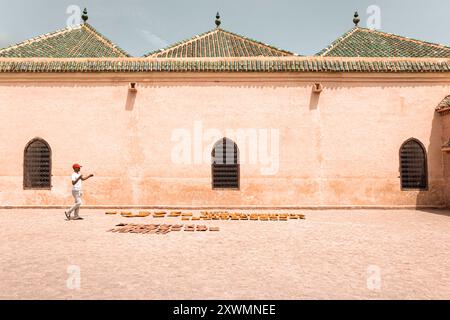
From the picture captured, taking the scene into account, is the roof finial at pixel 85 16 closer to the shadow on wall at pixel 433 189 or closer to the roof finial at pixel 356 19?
the roof finial at pixel 356 19

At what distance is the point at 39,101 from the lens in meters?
11.5

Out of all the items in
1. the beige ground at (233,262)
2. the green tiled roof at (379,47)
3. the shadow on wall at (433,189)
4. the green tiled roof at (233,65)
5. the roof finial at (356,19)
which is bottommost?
the beige ground at (233,262)

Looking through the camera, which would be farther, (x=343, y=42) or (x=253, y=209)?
(x=343, y=42)

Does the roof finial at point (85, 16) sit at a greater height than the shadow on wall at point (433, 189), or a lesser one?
greater

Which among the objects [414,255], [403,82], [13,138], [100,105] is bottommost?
[414,255]

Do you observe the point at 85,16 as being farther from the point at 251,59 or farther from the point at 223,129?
the point at 223,129

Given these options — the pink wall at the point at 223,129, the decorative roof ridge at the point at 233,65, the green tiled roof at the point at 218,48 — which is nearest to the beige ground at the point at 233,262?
the pink wall at the point at 223,129

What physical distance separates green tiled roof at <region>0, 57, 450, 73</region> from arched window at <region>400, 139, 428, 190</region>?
2683mm

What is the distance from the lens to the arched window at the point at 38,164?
11406 millimetres

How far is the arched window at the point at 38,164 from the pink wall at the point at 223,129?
0.25 meters

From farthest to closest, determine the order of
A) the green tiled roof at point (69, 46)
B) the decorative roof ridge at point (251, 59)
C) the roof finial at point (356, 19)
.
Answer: the roof finial at point (356, 19) → the green tiled roof at point (69, 46) → the decorative roof ridge at point (251, 59)
